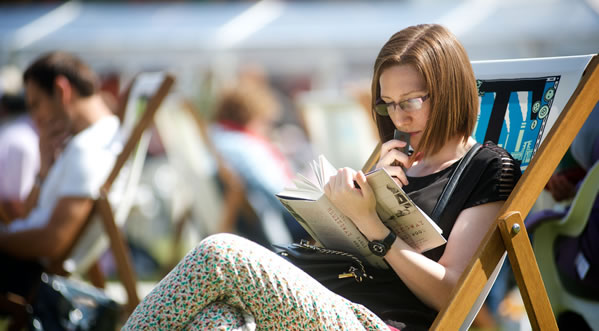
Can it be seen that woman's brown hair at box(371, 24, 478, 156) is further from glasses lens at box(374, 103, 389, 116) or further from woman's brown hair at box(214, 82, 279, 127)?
woman's brown hair at box(214, 82, 279, 127)

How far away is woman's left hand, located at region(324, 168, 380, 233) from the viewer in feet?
4.84

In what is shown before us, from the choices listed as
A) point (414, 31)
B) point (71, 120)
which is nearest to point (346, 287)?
point (414, 31)

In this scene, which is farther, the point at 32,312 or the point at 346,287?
the point at 32,312

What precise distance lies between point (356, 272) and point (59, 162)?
6.45ft

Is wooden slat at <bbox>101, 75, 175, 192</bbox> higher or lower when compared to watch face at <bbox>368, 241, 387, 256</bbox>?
lower

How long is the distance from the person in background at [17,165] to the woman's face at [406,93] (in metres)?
2.69

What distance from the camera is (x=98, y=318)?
8.68ft

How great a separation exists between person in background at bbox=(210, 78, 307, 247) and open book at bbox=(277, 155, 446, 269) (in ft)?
8.79

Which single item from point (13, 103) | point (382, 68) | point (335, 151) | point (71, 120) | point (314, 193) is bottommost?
point (335, 151)

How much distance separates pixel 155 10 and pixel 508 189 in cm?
719

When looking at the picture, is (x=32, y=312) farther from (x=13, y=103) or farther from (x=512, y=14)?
(x=512, y=14)

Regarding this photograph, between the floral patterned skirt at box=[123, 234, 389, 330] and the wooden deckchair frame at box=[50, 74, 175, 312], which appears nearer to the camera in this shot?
the floral patterned skirt at box=[123, 234, 389, 330]

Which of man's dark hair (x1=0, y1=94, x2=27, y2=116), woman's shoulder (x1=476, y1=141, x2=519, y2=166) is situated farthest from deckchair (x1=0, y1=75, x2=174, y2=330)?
woman's shoulder (x1=476, y1=141, x2=519, y2=166)

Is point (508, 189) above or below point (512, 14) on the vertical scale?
above
